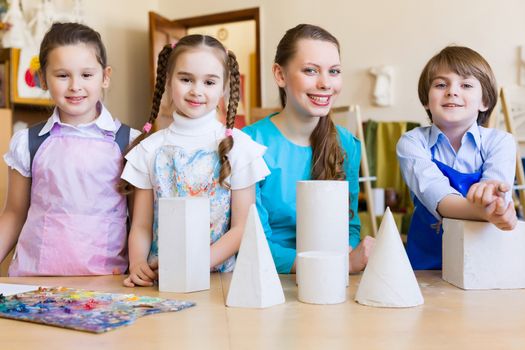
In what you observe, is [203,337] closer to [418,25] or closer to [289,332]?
[289,332]

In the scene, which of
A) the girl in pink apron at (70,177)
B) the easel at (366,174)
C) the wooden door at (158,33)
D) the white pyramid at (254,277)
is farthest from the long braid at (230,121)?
the wooden door at (158,33)

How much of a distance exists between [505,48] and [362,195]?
4.48 ft

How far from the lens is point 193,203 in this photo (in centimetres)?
103

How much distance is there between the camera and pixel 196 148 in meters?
1.35

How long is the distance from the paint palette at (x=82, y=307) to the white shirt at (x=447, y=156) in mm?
631

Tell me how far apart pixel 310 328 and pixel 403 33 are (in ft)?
13.2

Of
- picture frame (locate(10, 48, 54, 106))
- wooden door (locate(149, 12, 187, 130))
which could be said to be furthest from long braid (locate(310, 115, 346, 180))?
wooden door (locate(149, 12, 187, 130))

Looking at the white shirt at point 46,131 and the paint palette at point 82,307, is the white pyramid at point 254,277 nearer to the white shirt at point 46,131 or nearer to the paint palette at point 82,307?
the paint palette at point 82,307

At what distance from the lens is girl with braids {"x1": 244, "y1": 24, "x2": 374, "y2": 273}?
143 cm

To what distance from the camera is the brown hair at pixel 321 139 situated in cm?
147

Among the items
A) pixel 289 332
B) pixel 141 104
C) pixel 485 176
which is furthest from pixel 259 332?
pixel 141 104

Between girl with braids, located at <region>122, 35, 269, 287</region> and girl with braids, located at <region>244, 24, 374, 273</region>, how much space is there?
119mm

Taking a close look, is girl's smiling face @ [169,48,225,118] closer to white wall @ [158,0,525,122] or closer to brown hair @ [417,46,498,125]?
brown hair @ [417,46,498,125]

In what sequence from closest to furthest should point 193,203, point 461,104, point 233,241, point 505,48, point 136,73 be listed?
point 193,203, point 233,241, point 461,104, point 505,48, point 136,73
